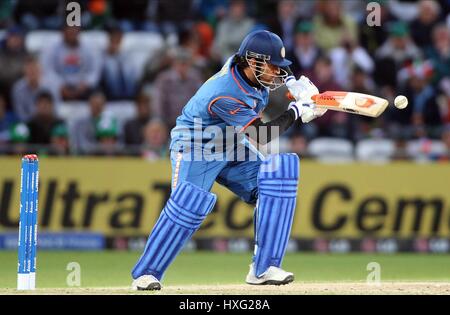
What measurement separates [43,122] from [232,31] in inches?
130

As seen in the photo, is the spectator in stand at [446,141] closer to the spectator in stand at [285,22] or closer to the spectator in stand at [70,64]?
the spectator in stand at [285,22]

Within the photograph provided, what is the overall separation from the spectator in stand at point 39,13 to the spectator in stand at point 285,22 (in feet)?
10.3

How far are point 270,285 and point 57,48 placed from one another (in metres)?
7.57

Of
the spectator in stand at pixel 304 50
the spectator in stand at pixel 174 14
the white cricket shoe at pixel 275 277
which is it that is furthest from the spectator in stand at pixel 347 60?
the white cricket shoe at pixel 275 277

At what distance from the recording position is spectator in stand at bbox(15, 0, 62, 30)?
15.8 m

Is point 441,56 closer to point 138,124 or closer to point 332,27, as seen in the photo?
point 332,27

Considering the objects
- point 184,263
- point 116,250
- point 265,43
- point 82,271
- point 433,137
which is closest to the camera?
point 265,43

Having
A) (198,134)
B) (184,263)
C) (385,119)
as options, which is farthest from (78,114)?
(198,134)

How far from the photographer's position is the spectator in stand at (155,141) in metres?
14.0

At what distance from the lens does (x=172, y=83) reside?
14688 millimetres

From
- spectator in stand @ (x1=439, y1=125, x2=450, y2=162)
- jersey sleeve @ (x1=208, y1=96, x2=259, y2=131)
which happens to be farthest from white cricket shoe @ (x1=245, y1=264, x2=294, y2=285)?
spectator in stand @ (x1=439, y1=125, x2=450, y2=162)

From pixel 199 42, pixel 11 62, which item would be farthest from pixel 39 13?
pixel 199 42

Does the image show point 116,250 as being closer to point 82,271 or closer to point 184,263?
point 184,263

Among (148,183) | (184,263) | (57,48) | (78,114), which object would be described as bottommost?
(184,263)
